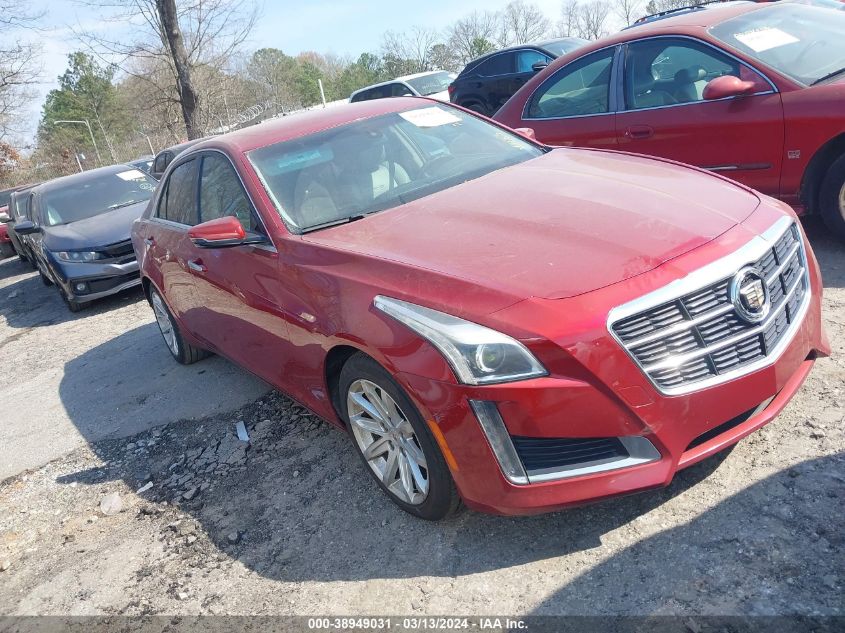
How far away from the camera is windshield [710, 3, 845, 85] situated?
4629mm

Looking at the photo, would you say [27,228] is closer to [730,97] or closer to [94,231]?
[94,231]

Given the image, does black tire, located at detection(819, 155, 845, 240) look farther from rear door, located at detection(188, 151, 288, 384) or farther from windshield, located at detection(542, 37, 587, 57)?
windshield, located at detection(542, 37, 587, 57)

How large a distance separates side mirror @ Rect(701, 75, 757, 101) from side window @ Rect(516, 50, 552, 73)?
8.04m

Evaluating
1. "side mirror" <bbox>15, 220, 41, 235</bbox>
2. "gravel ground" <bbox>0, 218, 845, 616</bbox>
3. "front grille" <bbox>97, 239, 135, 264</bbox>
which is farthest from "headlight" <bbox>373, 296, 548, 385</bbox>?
"side mirror" <bbox>15, 220, 41, 235</bbox>

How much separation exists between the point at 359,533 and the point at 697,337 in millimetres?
1591

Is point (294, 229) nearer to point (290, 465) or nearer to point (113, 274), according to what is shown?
point (290, 465)

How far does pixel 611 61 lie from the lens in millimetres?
5512

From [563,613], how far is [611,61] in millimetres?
4488

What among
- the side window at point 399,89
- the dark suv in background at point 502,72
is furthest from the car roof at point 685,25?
the side window at point 399,89

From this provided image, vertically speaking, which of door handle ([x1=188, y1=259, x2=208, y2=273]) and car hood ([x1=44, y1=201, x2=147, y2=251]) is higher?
door handle ([x1=188, y1=259, x2=208, y2=273])

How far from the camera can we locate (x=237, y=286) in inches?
148

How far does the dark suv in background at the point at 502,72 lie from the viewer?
1229 centimetres

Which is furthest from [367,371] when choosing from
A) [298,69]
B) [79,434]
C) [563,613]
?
[298,69]

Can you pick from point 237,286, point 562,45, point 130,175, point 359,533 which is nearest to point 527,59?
point 562,45
